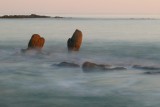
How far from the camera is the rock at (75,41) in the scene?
1938 inches

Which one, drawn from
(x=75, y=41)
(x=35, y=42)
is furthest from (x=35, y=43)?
(x=75, y=41)

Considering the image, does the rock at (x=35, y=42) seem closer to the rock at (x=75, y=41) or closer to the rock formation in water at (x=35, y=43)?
the rock formation in water at (x=35, y=43)

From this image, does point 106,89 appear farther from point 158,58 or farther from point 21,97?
point 158,58

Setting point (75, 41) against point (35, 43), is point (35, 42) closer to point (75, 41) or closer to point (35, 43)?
point (35, 43)

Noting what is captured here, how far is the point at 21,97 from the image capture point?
25906 millimetres

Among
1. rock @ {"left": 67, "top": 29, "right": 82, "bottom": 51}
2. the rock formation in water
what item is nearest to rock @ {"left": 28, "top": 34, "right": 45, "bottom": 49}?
the rock formation in water

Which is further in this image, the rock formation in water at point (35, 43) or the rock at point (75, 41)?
the rock formation in water at point (35, 43)

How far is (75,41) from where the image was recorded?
165 feet

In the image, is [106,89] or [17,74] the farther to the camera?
[17,74]

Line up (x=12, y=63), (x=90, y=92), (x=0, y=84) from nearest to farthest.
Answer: (x=90, y=92) → (x=0, y=84) → (x=12, y=63)

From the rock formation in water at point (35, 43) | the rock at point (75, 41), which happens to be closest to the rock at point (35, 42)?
the rock formation in water at point (35, 43)

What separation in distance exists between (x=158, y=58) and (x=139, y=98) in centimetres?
2239

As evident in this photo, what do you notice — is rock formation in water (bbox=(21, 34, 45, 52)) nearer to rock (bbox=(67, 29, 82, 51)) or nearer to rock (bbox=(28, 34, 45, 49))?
rock (bbox=(28, 34, 45, 49))

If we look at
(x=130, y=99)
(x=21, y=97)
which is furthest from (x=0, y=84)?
(x=130, y=99)
